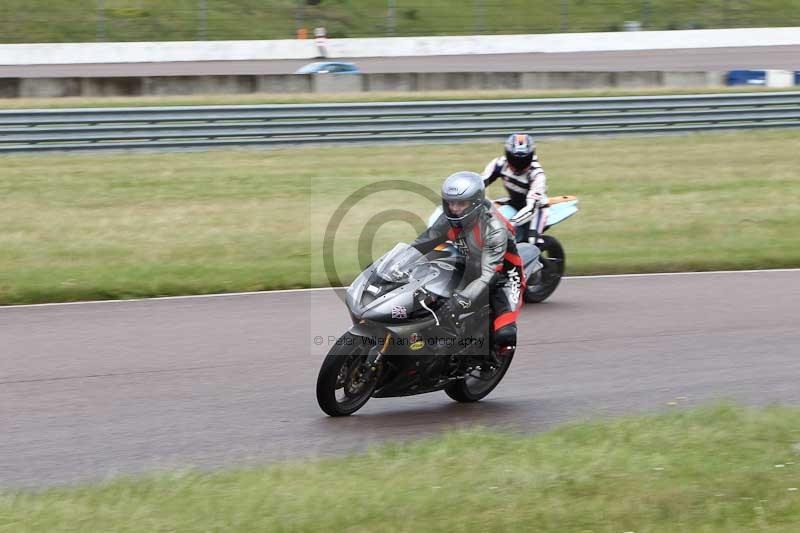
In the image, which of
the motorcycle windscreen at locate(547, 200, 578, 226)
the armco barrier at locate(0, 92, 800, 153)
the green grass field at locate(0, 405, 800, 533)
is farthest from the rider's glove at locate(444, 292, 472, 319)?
the armco barrier at locate(0, 92, 800, 153)

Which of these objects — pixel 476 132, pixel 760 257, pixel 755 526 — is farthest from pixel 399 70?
pixel 755 526

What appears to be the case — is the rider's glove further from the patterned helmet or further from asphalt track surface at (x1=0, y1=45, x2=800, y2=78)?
asphalt track surface at (x1=0, y1=45, x2=800, y2=78)

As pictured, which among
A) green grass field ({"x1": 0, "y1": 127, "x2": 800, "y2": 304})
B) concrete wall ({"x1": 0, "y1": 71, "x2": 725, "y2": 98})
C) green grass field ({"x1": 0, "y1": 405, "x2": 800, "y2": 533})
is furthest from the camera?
concrete wall ({"x1": 0, "y1": 71, "x2": 725, "y2": 98})

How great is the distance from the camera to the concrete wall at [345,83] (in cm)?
2775

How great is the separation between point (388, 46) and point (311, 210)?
22256 millimetres

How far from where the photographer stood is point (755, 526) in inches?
202

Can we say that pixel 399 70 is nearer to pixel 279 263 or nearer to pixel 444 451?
pixel 279 263

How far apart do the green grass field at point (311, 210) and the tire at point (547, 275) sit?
1.47 metres

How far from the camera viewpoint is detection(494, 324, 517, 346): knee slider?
25.1 ft

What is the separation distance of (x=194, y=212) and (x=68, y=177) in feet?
9.50

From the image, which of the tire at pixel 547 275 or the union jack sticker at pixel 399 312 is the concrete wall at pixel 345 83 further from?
the union jack sticker at pixel 399 312

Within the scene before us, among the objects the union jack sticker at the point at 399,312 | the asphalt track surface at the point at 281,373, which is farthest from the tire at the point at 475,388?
the union jack sticker at the point at 399,312

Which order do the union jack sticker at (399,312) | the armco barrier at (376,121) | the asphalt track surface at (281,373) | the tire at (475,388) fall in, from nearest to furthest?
1. the asphalt track surface at (281,373)
2. the union jack sticker at (399,312)
3. the tire at (475,388)
4. the armco barrier at (376,121)

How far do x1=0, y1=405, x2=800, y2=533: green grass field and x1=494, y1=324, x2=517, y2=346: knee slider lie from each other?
1.07 meters
